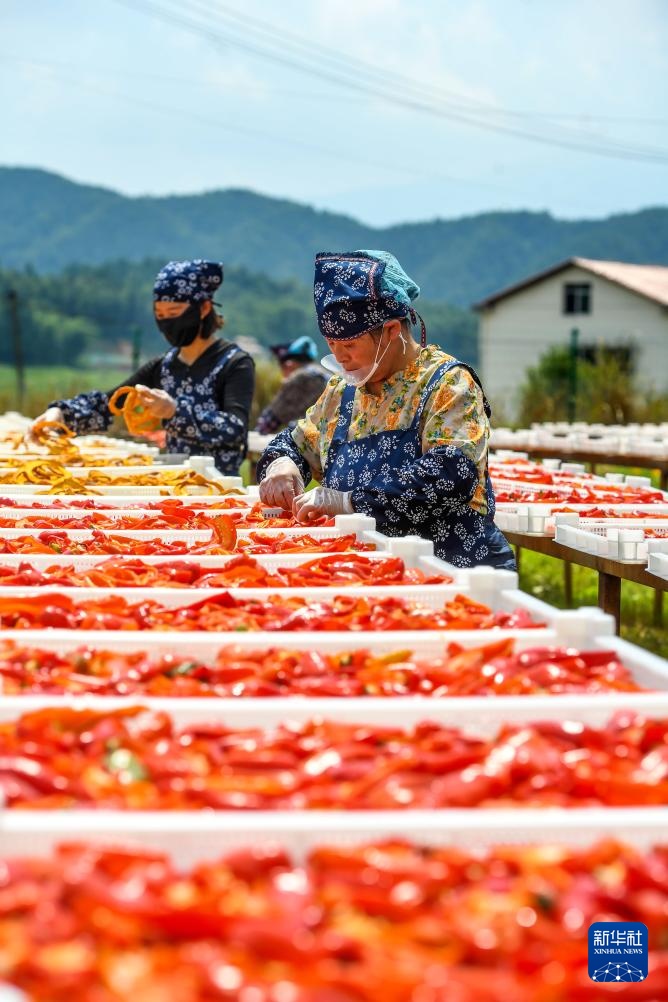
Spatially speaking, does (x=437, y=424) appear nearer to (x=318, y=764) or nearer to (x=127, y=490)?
(x=127, y=490)

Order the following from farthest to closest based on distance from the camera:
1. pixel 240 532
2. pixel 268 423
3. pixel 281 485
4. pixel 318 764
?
pixel 268 423 → pixel 281 485 → pixel 240 532 → pixel 318 764

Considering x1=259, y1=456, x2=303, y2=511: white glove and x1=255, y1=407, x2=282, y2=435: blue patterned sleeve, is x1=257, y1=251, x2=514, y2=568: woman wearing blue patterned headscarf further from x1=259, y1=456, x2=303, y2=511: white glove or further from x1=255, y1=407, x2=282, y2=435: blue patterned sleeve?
x1=255, y1=407, x2=282, y2=435: blue patterned sleeve

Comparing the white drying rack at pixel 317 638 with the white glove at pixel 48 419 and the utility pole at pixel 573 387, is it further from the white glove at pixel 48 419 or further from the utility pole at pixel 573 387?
the utility pole at pixel 573 387

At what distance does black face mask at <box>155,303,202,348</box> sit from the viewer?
653 cm

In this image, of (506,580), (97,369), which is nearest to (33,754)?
(506,580)

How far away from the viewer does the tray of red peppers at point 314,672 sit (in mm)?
2494

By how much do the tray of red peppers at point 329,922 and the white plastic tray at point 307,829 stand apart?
0.02 m

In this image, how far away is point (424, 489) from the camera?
420cm

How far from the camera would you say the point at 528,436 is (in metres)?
11.4

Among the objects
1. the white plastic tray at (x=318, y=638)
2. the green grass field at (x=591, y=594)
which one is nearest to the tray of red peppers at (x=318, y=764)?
the white plastic tray at (x=318, y=638)

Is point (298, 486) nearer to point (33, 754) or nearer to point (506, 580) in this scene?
point (506, 580)

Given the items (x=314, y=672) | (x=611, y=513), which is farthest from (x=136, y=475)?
(x=314, y=672)

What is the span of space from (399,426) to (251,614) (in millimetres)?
1454

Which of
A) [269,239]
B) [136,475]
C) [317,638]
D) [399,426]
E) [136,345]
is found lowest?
[317,638]
